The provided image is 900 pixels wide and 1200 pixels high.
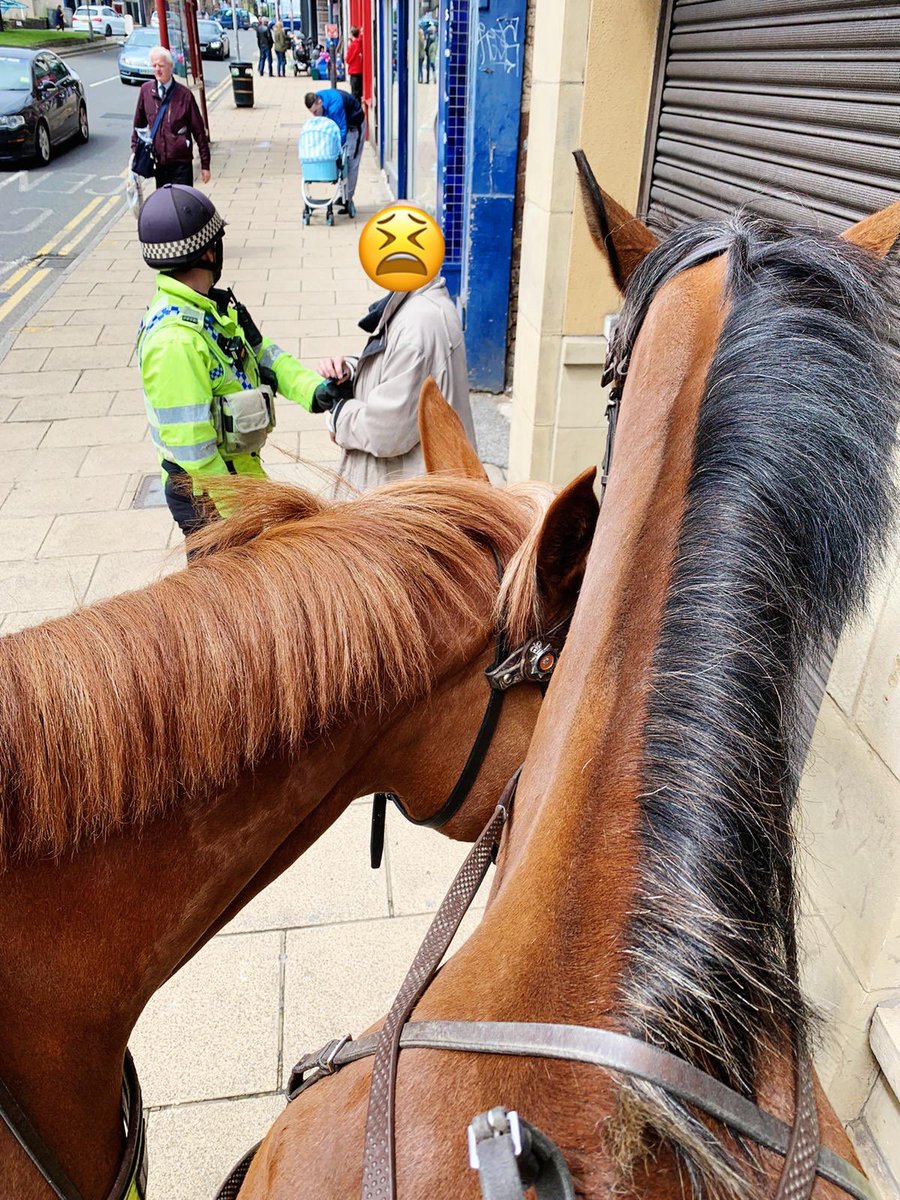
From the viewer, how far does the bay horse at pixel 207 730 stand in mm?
1175

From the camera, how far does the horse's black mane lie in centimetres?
77

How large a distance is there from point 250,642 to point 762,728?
746 mm

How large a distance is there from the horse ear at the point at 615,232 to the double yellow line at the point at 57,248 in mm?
9934

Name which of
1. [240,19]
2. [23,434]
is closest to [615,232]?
[23,434]

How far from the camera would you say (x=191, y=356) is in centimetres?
324

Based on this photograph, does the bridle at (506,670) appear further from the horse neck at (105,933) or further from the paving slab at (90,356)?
the paving slab at (90,356)

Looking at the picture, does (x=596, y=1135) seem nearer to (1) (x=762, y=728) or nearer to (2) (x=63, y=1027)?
(1) (x=762, y=728)

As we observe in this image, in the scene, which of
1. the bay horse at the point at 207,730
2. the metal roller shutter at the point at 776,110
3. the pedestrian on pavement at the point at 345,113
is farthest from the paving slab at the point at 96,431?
the pedestrian on pavement at the point at 345,113

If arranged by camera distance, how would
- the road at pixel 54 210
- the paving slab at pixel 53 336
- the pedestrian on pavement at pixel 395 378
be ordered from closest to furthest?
the pedestrian on pavement at pixel 395 378, the paving slab at pixel 53 336, the road at pixel 54 210

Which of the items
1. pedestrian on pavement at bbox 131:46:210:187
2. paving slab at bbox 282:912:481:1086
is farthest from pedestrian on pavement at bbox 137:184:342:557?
pedestrian on pavement at bbox 131:46:210:187

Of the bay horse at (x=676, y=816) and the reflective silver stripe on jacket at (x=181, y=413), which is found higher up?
the bay horse at (x=676, y=816)

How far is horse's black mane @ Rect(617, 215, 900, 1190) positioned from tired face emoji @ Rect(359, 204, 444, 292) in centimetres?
247

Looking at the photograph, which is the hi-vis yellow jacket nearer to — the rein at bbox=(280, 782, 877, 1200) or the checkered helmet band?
the checkered helmet band

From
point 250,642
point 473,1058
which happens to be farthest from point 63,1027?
point 473,1058
